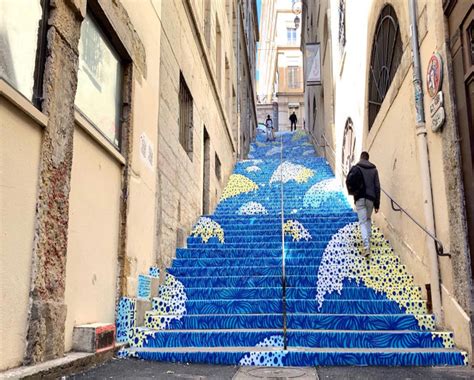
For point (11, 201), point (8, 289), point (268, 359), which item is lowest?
point (268, 359)

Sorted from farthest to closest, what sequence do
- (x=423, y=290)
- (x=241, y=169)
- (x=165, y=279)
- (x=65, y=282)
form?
(x=241, y=169) < (x=165, y=279) < (x=423, y=290) < (x=65, y=282)

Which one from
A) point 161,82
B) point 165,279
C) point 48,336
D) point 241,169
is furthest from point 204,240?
point 241,169

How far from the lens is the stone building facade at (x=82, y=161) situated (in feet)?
10.4

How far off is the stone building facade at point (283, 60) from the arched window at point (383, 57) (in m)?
32.1

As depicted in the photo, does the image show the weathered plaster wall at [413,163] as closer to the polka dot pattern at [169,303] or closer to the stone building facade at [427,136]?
the stone building facade at [427,136]

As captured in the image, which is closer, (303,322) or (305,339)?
(305,339)

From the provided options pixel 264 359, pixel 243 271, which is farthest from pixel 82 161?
pixel 243 271

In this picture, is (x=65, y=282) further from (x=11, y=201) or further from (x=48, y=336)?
(x=11, y=201)

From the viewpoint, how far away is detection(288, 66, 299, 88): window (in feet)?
141

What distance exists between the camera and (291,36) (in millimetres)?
46188

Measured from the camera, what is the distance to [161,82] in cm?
691

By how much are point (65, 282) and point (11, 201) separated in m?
0.98

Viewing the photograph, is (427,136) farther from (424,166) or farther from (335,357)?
(335,357)

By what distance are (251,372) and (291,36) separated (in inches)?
1784
